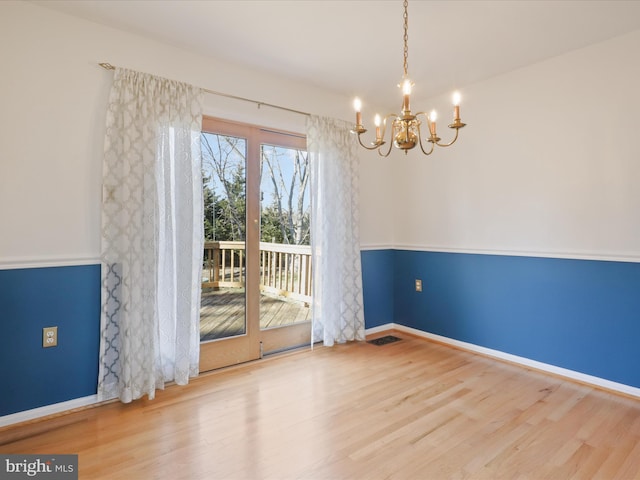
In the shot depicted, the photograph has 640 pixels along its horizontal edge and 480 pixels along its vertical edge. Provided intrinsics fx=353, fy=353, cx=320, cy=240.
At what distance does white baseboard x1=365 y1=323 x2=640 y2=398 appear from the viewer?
256cm

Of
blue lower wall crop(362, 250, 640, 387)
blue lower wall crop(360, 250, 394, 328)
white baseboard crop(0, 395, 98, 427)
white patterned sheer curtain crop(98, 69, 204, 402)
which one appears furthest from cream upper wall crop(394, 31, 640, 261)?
white baseboard crop(0, 395, 98, 427)

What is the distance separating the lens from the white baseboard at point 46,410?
2.10 m

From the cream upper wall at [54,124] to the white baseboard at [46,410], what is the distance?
0.91 metres

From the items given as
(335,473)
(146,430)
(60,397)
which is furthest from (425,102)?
(60,397)

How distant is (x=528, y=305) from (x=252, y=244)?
245 centimetres

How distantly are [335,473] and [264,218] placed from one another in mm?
2117

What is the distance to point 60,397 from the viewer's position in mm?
2268

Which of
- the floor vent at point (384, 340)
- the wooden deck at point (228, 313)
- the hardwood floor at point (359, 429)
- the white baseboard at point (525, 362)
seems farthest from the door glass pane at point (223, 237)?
the white baseboard at point (525, 362)

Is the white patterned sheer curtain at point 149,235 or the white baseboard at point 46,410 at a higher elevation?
the white patterned sheer curtain at point 149,235

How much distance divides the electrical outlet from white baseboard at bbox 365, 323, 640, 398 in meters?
2.78

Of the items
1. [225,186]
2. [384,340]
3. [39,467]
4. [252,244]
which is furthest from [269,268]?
[39,467]

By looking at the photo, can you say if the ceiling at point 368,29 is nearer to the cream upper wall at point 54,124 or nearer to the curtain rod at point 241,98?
the cream upper wall at point 54,124

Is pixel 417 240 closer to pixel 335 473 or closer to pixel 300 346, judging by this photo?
pixel 300 346

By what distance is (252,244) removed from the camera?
314cm
